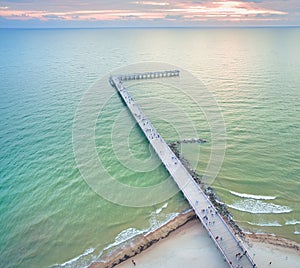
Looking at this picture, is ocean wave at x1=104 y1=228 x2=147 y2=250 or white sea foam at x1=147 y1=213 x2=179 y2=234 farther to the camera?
white sea foam at x1=147 y1=213 x2=179 y2=234

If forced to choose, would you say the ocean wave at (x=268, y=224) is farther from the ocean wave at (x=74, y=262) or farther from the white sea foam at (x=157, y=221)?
the ocean wave at (x=74, y=262)

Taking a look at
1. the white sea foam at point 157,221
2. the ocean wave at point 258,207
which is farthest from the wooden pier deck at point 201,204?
the ocean wave at point 258,207

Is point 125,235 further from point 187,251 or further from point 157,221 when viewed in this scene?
point 187,251

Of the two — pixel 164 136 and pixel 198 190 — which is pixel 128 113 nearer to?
pixel 164 136

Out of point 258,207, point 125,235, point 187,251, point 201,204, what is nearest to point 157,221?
point 125,235

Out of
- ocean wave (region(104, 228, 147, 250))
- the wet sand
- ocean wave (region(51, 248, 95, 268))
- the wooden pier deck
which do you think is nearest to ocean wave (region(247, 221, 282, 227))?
the wet sand

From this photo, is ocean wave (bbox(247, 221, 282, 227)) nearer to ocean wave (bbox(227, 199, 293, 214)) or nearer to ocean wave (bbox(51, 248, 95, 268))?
ocean wave (bbox(227, 199, 293, 214))
